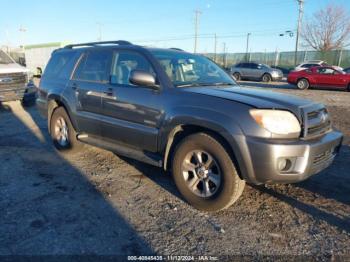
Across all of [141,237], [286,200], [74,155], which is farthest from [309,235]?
[74,155]

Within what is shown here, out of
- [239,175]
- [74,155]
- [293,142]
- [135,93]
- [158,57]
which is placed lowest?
[74,155]

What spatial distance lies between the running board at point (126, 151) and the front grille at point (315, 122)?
5.51ft

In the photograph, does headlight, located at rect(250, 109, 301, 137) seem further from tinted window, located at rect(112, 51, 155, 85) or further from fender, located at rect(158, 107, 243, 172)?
tinted window, located at rect(112, 51, 155, 85)

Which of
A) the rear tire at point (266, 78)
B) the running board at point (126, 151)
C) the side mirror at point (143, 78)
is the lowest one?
the rear tire at point (266, 78)

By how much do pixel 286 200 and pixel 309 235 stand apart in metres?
0.79

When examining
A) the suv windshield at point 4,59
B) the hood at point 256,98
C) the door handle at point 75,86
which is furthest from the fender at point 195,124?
the suv windshield at point 4,59

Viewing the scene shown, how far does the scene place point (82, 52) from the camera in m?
5.48

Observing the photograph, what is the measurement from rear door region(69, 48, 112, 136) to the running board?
0.11m

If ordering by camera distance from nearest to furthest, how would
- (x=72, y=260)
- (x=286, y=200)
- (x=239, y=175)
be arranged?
(x=72, y=260) < (x=239, y=175) < (x=286, y=200)

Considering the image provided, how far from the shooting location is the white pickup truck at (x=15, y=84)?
10.2m

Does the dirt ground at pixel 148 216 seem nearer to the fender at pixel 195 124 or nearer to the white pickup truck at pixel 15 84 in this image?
the fender at pixel 195 124

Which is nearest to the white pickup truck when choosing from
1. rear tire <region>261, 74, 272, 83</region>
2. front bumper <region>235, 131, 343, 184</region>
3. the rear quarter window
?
the rear quarter window

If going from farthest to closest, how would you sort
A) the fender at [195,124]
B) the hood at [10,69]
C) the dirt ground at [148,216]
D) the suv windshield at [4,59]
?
the suv windshield at [4,59], the hood at [10,69], the fender at [195,124], the dirt ground at [148,216]

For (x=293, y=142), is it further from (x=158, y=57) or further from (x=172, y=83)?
(x=158, y=57)
